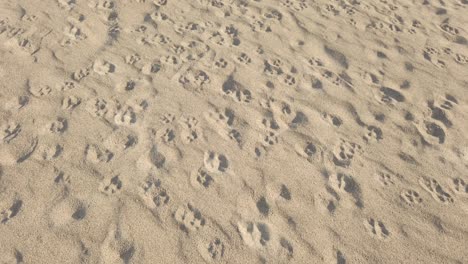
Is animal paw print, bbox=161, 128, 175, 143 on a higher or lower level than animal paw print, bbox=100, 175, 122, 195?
higher

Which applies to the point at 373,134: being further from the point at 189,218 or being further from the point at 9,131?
the point at 9,131

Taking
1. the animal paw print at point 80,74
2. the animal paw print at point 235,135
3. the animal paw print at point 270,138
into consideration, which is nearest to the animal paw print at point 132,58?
the animal paw print at point 80,74

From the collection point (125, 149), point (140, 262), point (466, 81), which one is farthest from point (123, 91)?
point (466, 81)

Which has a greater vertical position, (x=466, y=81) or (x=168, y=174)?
(x=466, y=81)

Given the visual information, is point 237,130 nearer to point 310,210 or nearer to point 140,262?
point 310,210

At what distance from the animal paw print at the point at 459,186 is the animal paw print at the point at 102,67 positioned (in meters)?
3.78

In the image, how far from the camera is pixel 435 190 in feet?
12.1

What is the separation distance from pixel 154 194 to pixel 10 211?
46.9 inches

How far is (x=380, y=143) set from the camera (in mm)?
4047

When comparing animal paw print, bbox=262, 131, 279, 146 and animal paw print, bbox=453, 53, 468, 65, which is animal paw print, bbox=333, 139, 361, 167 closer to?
animal paw print, bbox=262, 131, 279, 146

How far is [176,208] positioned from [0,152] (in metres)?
1.81

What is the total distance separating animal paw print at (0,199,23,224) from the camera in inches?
130

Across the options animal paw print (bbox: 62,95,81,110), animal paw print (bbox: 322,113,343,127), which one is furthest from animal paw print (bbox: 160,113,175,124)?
animal paw print (bbox: 322,113,343,127)

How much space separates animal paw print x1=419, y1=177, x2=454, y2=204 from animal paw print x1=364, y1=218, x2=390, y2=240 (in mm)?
633
